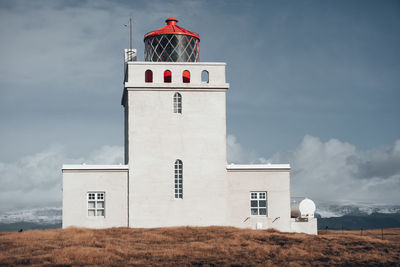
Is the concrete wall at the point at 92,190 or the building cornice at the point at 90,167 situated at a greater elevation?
the building cornice at the point at 90,167

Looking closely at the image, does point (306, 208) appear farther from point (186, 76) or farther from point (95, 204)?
point (95, 204)

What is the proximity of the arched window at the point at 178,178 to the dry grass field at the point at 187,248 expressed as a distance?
8.89 ft

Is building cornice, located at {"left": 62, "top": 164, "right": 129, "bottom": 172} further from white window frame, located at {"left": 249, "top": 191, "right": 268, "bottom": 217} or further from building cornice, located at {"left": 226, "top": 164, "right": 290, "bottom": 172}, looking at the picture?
white window frame, located at {"left": 249, "top": 191, "right": 268, "bottom": 217}

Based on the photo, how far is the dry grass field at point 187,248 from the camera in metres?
29.0

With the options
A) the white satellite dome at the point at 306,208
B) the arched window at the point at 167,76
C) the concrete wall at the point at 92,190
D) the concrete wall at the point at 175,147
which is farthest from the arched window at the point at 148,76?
the white satellite dome at the point at 306,208

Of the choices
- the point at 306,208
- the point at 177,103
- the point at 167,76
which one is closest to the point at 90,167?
the point at 177,103

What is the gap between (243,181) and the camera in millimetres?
40188

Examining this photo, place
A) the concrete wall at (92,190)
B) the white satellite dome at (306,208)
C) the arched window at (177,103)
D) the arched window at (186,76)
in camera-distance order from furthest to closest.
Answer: the white satellite dome at (306,208) → the arched window at (186,76) → the arched window at (177,103) → the concrete wall at (92,190)

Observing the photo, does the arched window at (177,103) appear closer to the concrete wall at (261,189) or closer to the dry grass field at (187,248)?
the concrete wall at (261,189)

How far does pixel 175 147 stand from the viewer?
1564 inches

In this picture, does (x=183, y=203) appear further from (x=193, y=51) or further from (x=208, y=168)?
(x=193, y=51)

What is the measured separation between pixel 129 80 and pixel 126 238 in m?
10.7

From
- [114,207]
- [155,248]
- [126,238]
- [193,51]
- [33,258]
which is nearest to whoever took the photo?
[33,258]

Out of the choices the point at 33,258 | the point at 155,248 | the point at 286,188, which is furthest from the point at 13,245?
the point at 286,188
